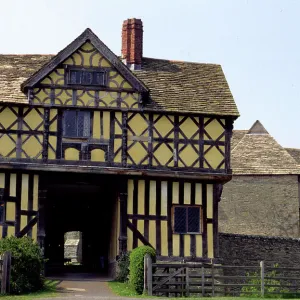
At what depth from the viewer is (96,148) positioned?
25422 mm

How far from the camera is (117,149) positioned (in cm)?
2556

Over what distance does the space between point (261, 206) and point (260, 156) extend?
121 inches

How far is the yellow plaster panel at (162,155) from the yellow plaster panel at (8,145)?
5335 mm

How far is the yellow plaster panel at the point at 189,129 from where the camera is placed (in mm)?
26109

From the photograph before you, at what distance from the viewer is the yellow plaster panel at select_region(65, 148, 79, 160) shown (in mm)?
25239

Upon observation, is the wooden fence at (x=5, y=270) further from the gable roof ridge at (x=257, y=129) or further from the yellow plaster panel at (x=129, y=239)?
the gable roof ridge at (x=257, y=129)

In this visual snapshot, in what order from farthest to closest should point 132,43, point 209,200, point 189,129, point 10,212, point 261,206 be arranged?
point 261,206
point 132,43
point 189,129
point 209,200
point 10,212

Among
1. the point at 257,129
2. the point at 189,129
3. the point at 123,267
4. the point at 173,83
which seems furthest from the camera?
the point at 257,129

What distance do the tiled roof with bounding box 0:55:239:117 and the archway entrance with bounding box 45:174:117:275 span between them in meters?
3.85

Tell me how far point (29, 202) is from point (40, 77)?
187 inches

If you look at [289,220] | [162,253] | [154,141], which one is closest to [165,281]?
[162,253]

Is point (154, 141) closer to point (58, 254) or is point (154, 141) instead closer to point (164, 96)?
point (164, 96)

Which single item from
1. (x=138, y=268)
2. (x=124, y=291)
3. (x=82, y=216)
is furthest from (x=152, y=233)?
(x=82, y=216)

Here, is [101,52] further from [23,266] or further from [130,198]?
[23,266]
